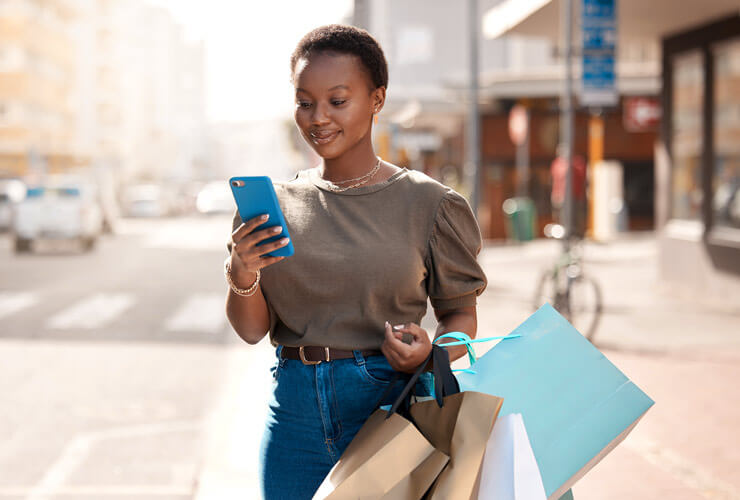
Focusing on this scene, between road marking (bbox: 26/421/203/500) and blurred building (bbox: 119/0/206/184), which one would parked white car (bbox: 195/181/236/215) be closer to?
blurred building (bbox: 119/0/206/184)

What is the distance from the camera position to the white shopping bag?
6.23ft

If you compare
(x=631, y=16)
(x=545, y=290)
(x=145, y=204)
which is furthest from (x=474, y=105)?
(x=145, y=204)

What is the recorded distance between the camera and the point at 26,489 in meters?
5.25

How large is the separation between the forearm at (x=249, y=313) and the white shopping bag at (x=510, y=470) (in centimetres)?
61

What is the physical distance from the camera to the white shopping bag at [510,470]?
190 cm

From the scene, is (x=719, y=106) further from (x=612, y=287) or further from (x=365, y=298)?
(x=365, y=298)

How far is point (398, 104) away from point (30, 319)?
23.3 meters

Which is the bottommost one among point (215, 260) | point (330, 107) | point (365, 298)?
point (215, 260)

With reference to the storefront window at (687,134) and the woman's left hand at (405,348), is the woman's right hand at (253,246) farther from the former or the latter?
the storefront window at (687,134)

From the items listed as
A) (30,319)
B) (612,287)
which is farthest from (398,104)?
(30,319)

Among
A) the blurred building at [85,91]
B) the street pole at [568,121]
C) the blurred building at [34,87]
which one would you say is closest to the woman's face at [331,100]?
A: the street pole at [568,121]

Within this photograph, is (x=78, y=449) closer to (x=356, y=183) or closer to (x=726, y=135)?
(x=356, y=183)

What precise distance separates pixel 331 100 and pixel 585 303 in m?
7.87

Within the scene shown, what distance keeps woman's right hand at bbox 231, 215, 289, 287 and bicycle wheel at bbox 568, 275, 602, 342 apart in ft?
24.9
